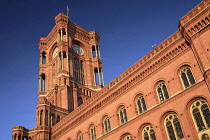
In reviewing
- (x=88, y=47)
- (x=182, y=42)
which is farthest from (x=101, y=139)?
(x=88, y=47)

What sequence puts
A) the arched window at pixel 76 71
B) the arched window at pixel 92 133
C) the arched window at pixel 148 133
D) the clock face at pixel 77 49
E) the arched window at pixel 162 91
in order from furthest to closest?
the clock face at pixel 77 49 → the arched window at pixel 76 71 → the arched window at pixel 92 133 → the arched window at pixel 162 91 → the arched window at pixel 148 133

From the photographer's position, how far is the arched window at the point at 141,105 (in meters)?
24.7

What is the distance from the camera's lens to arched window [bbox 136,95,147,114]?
80.9 ft

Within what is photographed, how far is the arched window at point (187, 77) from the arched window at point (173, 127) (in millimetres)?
3088

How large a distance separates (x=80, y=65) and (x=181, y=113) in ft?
118

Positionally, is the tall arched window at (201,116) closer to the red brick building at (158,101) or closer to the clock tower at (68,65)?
the red brick building at (158,101)

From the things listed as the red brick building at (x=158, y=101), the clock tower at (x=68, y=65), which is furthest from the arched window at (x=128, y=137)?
the clock tower at (x=68, y=65)

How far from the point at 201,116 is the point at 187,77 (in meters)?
3.92

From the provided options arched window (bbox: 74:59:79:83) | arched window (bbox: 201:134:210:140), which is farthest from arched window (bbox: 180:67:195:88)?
arched window (bbox: 74:59:79:83)

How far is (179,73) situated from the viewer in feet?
73.8

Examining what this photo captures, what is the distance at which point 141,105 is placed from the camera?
25000 millimetres

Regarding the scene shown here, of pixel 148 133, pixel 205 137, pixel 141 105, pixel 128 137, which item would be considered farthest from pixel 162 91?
pixel 205 137

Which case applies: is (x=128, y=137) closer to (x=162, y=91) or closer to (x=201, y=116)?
(x=162, y=91)

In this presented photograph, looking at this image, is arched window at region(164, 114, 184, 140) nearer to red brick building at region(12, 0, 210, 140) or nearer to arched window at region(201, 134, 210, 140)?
red brick building at region(12, 0, 210, 140)
